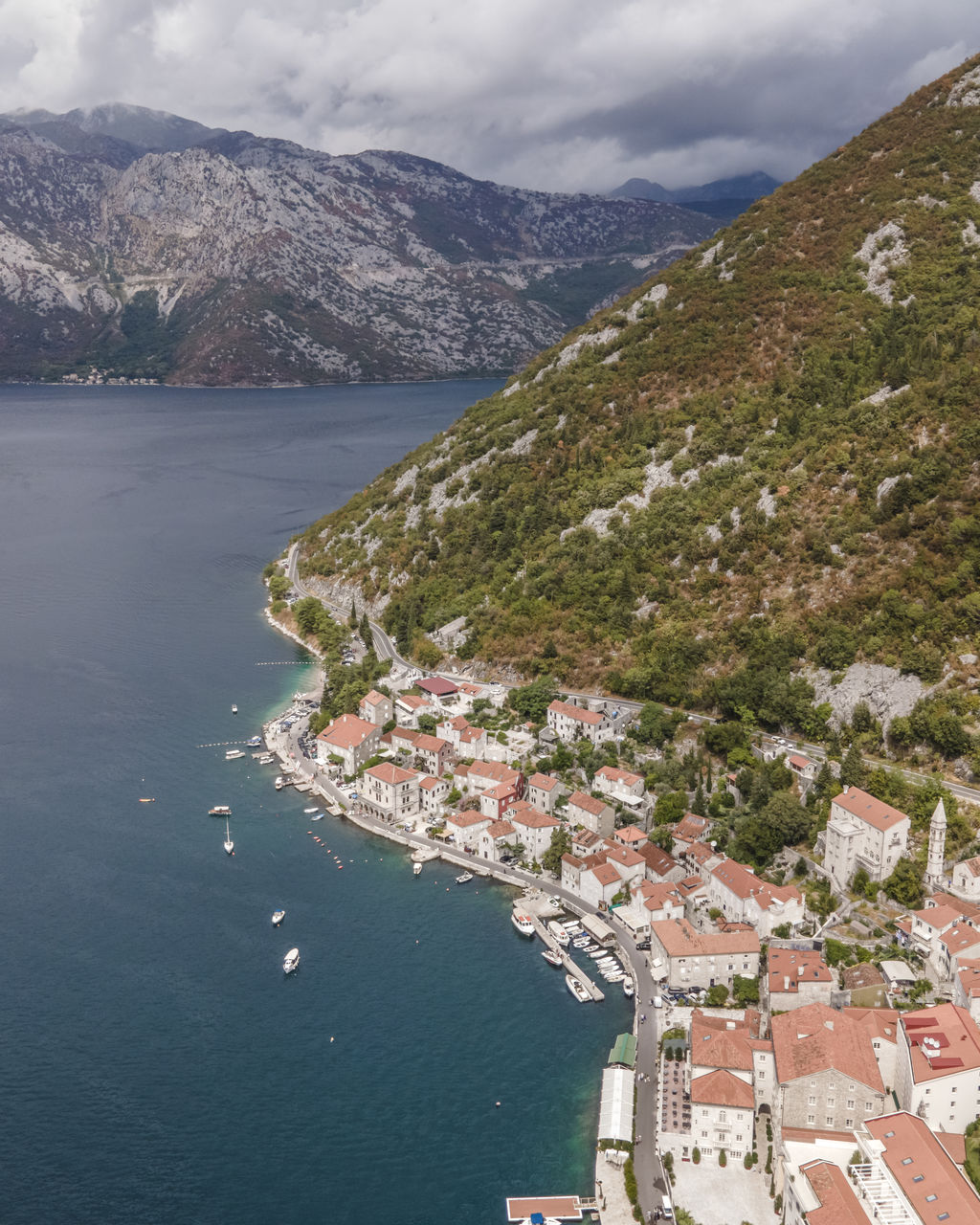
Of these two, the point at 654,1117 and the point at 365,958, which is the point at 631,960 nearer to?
the point at 654,1117

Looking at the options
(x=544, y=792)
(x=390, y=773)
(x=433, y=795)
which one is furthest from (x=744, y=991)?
(x=390, y=773)

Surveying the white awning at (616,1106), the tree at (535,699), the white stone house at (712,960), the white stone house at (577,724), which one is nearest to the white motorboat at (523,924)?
the white stone house at (712,960)

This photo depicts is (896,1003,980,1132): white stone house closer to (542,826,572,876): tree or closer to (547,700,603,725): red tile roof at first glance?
(542,826,572,876): tree

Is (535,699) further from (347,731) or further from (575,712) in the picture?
(347,731)

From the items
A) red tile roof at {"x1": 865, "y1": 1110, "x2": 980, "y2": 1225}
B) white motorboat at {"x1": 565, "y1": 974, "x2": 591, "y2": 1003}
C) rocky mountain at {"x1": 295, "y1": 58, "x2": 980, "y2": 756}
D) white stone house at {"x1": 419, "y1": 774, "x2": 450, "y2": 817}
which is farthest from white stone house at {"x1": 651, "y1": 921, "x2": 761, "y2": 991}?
white stone house at {"x1": 419, "y1": 774, "x2": 450, "y2": 817}

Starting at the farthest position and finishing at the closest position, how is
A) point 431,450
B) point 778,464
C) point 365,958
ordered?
point 431,450 → point 778,464 → point 365,958

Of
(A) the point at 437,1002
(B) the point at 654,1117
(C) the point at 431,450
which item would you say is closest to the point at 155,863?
(A) the point at 437,1002
